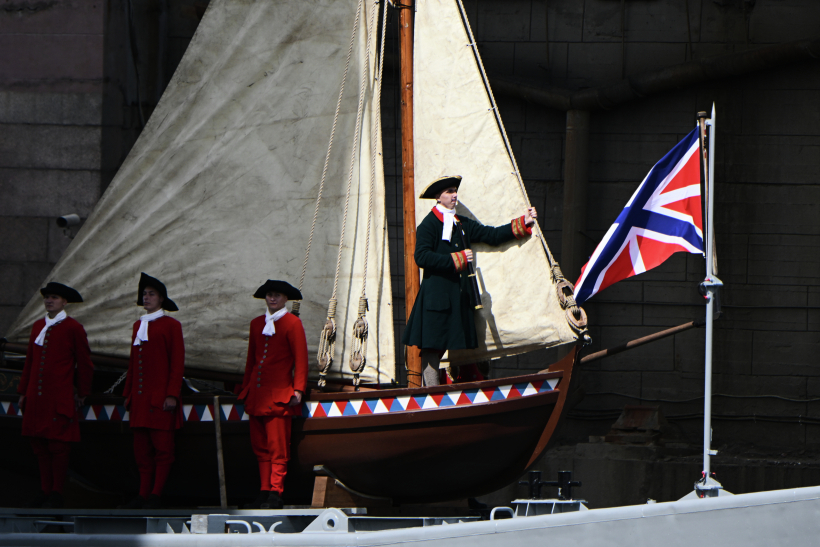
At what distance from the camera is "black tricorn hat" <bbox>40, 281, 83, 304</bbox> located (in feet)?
19.5

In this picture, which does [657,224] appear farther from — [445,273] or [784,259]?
[784,259]

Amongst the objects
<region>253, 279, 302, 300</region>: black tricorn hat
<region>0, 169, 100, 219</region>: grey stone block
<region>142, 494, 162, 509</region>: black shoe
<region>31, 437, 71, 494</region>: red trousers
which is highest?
<region>0, 169, 100, 219</region>: grey stone block

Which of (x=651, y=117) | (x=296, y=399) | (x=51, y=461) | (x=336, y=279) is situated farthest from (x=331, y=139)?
(x=651, y=117)

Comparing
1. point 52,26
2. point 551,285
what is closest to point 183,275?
point 551,285

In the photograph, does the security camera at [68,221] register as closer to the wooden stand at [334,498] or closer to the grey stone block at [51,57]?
the grey stone block at [51,57]

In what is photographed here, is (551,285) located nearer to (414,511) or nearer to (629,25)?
(414,511)

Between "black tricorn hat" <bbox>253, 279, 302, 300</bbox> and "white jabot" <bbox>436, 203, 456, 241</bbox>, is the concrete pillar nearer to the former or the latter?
"white jabot" <bbox>436, 203, 456, 241</bbox>

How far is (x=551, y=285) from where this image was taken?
5.60 metres

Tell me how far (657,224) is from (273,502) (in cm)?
273

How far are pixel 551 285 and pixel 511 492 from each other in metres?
3.97

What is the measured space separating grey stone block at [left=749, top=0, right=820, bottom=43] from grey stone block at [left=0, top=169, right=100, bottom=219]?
6672 mm

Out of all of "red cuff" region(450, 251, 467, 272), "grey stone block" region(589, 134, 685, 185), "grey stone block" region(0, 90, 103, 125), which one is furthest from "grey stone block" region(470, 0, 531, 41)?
"red cuff" region(450, 251, 467, 272)

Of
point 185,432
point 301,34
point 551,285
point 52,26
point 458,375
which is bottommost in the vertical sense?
point 185,432

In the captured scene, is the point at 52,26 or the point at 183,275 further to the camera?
the point at 52,26
